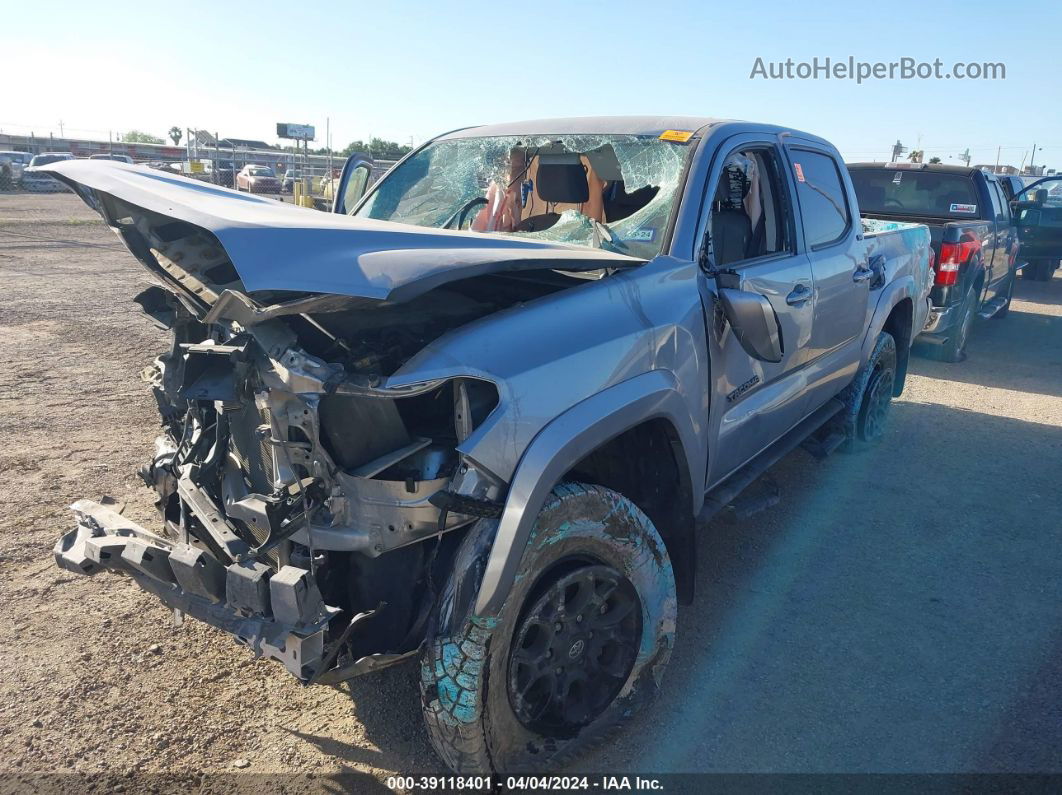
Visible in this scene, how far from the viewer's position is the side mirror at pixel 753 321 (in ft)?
9.47

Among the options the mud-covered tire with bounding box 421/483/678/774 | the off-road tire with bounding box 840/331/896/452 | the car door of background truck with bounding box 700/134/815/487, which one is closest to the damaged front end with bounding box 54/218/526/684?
the mud-covered tire with bounding box 421/483/678/774

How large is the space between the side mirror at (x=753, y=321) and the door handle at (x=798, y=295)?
78 cm

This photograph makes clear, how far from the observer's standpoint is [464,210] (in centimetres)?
387

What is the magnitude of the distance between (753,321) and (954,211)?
772 centimetres

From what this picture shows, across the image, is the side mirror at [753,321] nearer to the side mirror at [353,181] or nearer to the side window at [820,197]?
the side window at [820,197]

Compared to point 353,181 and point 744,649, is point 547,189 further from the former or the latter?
point 744,649

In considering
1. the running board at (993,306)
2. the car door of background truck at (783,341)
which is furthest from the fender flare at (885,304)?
the running board at (993,306)

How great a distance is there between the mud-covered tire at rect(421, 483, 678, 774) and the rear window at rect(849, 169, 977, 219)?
7.83 meters

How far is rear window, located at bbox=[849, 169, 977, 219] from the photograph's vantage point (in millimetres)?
9180

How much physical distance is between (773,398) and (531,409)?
190cm

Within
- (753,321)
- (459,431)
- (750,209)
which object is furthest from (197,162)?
(459,431)

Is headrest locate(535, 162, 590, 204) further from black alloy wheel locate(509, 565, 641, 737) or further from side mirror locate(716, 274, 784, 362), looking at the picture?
black alloy wheel locate(509, 565, 641, 737)

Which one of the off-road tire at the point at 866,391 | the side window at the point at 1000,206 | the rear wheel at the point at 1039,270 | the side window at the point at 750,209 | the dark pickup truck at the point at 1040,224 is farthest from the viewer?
the rear wheel at the point at 1039,270

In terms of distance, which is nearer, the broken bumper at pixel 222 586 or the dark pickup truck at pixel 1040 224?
the broken bumper at pixel 222 586
